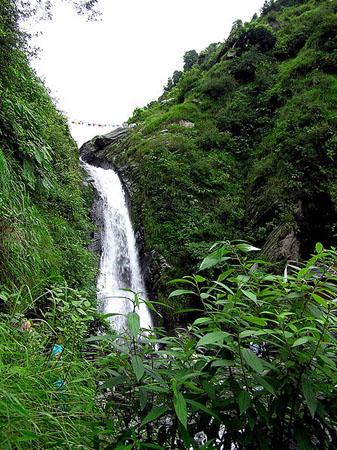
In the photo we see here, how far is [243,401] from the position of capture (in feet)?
2.72

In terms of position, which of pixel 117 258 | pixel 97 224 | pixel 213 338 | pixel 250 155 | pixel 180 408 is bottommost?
pixel 117 258

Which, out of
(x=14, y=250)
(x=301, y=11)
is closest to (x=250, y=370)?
(x=14, y=250)

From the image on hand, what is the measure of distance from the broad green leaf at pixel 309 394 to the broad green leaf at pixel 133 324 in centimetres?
45

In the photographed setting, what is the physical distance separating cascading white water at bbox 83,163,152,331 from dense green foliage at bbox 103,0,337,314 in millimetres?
651

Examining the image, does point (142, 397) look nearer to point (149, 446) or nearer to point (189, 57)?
point (149, 446)

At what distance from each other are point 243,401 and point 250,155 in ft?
44.3

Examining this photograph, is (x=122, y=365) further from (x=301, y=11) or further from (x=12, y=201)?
(x=301, y=11)

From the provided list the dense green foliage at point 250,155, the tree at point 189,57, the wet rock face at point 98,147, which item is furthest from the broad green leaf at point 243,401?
the tree at point 189,57

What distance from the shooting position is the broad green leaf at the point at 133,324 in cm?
89

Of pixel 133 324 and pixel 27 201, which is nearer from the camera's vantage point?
pixel 133 324

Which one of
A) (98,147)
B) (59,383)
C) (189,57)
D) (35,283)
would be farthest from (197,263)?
(189,57)

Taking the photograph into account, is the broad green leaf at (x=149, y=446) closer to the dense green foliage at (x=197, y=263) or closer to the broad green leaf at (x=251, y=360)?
the dense green foliage at (x=197, y=263)

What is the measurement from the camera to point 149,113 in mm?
22688

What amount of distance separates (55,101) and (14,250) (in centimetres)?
762
